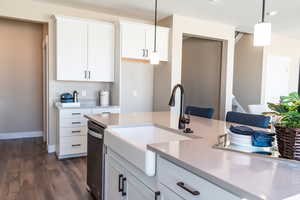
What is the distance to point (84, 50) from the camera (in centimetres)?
407

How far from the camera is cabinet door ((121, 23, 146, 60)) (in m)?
4.17

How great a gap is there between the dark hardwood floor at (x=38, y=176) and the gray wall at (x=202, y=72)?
3.59 metres

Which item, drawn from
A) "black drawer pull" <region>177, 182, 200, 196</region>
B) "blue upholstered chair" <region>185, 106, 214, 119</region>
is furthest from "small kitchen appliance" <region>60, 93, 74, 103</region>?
"black drawer pull" <region>177, 182, 200, 196</region>

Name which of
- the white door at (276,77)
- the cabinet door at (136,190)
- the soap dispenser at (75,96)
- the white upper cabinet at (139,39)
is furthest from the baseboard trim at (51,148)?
the white door at (276,77)

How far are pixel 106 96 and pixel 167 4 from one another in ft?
6.63

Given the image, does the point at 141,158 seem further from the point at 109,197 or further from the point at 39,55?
the point at 39,55

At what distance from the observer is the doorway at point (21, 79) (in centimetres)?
492

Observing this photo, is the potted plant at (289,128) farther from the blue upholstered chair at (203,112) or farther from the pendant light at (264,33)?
the blue upholstered chair at (203,112)

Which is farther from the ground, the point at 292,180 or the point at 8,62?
the point at 8,62

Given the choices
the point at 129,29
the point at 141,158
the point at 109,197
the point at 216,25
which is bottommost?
the point at 109,197

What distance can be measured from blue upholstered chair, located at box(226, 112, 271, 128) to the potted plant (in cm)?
119

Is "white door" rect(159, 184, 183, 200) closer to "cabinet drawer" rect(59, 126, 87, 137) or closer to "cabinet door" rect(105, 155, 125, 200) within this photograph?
"cabinet door" rect(105, 155, 125, 200)

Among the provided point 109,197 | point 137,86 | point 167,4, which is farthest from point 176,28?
point 109,197

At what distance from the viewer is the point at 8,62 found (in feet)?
16.2
